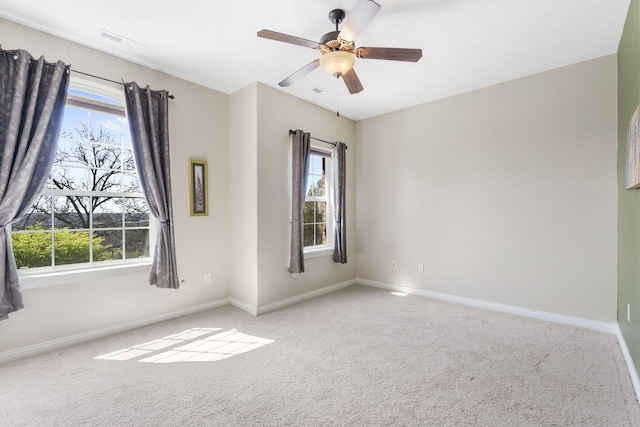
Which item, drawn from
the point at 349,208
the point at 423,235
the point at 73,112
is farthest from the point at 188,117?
the point at 423,235

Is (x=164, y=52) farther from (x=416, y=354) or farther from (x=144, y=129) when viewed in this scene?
(x=416, y=354)

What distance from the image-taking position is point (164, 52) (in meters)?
2.94

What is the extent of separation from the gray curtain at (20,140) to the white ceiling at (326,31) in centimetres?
27

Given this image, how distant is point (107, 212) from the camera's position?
3.03 metres

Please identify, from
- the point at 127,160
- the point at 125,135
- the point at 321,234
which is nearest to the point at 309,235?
the point at 321,234

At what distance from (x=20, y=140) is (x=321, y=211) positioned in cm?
343

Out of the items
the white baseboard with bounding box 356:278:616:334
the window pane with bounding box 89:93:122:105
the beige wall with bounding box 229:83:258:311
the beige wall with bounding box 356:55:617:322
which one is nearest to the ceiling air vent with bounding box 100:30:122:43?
the window pane with bounding box 89:93:122:105

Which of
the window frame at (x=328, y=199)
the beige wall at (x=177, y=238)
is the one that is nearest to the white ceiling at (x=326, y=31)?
the beige wall at (x=177, y=238)

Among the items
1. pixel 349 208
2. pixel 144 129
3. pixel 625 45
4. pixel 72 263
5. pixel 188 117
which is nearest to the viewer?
pixel 625 45

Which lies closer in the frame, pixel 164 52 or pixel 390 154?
pixel 164 52

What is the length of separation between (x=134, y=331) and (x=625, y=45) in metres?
5.19

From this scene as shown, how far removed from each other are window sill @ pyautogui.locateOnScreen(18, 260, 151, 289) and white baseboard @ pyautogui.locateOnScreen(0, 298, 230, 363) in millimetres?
498

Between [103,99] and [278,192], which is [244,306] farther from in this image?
[103,99]

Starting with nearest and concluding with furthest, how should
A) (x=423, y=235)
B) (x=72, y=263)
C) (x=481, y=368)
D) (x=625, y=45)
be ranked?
(x=481, y=368) → (x=625, y=45) → (x=72, y=263) → (x=423, y=235)
